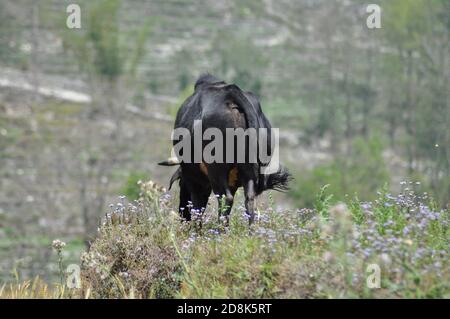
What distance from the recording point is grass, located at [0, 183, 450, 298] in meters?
5.47

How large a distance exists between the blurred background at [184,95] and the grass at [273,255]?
84.6 feet

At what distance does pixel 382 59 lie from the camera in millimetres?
71188

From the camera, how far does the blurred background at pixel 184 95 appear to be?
4647cm

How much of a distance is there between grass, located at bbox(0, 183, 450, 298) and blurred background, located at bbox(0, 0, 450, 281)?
84.6 ft

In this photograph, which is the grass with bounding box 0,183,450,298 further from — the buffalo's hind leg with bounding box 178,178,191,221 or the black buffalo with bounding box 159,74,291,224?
the buffalo's hind leg with bounding box 178,178,191,221

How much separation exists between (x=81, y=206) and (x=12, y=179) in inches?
153

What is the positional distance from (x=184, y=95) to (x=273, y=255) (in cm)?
4166

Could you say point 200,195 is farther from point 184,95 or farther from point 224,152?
point 184,95

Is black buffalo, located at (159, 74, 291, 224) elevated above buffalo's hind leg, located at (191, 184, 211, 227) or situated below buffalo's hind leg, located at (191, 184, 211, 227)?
above

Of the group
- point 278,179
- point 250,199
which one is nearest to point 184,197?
point 278,179

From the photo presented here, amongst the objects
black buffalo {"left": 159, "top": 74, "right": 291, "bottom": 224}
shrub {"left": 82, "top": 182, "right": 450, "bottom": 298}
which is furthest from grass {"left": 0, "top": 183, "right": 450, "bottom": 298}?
black buffalo {"left": 159, "top": 74, "right": 291, "bottom": 224}
